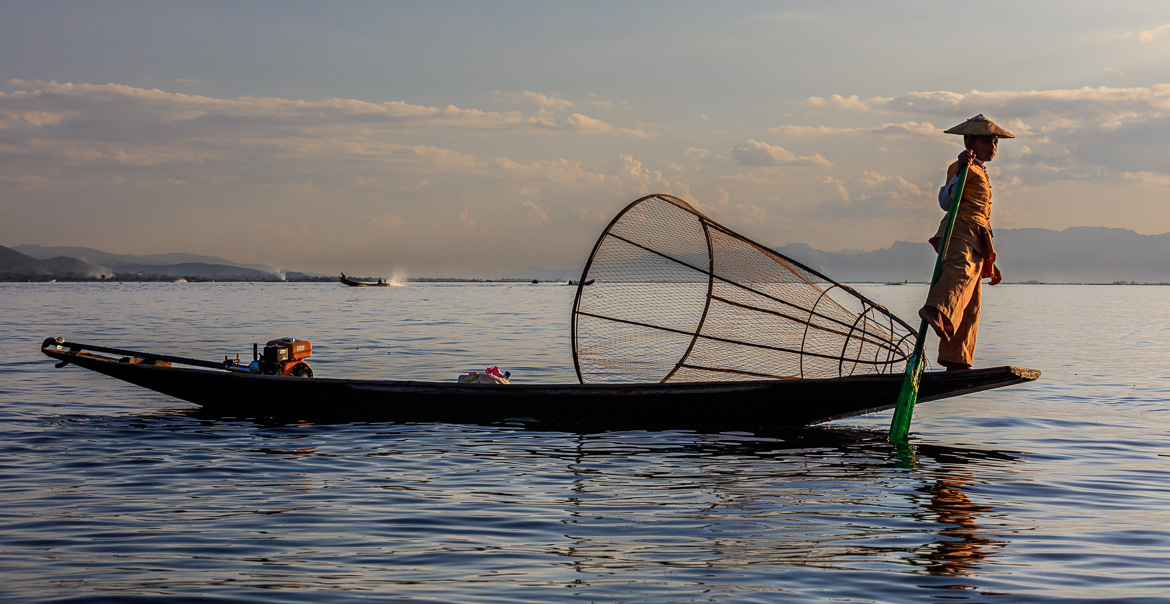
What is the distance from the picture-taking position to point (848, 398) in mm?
10812

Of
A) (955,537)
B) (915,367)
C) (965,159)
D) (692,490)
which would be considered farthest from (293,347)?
(955,537)

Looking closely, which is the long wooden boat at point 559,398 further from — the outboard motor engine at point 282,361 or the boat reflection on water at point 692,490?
the outboard motor engine at point 282,361

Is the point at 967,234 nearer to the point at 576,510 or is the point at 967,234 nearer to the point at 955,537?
the point at 955,537

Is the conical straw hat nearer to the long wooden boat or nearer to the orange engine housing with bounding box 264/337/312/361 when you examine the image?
the long wooden boat

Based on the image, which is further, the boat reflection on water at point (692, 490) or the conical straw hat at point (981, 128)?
the conical straw hat at point (981, 128)

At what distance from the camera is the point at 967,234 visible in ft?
31.0

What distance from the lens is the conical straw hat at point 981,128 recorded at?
925 centimetres

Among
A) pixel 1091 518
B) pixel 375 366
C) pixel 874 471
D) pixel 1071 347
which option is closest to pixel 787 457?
pixel 874 471

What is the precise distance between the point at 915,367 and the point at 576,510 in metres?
4.31

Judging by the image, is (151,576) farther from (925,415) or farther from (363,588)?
(925,415)

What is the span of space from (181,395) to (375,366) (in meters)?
7.81

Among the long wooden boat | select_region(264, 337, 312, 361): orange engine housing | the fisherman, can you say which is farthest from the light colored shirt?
select_region(264, 337, 312, 361): orange engine housing

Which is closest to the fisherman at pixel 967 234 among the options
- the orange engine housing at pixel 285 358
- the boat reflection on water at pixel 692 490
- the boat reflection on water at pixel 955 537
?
the boat reflection on water at pixel 692 490

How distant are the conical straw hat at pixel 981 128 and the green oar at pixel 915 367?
416 millimetres
